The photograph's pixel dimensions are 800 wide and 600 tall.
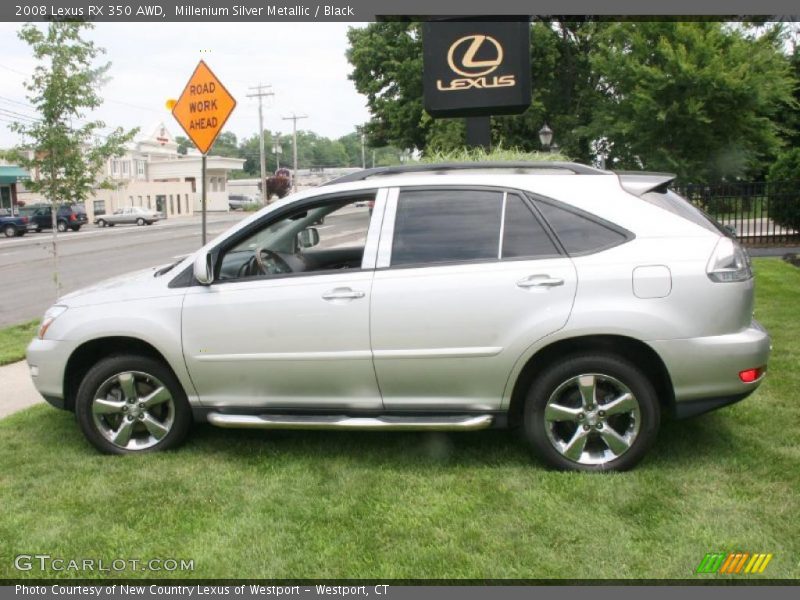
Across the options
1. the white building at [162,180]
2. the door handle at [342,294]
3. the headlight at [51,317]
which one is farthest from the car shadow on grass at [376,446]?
the white building at [162,180]

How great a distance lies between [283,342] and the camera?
181 inches

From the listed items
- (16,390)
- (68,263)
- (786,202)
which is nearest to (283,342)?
(16,390)

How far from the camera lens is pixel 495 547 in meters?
3.60

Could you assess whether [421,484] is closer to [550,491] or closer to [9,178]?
[550,491]

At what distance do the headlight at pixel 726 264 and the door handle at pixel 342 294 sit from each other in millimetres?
1911

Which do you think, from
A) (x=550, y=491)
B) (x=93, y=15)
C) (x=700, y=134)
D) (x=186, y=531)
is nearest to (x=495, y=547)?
(x=550, y=491)

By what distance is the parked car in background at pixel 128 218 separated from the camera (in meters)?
52.3

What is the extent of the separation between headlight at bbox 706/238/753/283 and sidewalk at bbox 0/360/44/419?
5.25 m

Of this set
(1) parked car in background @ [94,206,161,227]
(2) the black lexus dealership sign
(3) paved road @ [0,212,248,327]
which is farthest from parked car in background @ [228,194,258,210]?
A: (2) the black lexus dealership sign

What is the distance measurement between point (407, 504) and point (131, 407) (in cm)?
197

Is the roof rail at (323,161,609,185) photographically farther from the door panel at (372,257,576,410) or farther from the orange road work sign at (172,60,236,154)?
the orange road work sign at (172,60,236,154)

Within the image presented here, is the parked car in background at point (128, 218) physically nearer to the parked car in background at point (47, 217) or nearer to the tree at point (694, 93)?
the parked car in background at point (47, 217)

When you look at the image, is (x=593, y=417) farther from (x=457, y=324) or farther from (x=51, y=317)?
(x=51, y=317)

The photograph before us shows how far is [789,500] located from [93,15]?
1018cm
